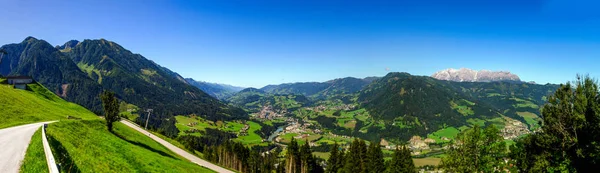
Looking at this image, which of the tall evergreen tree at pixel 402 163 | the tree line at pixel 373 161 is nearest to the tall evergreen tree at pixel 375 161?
the tree line at pixel 373 161

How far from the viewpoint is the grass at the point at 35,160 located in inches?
605

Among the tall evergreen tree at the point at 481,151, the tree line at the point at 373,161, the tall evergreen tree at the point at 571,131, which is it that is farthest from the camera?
the tree line at the point at 373,161

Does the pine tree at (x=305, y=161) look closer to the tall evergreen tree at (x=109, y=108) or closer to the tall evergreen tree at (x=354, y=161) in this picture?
the tall evergreen tree at (x=354, y=161)

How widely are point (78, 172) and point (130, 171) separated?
9073 millimetres

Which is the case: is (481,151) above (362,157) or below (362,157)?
above

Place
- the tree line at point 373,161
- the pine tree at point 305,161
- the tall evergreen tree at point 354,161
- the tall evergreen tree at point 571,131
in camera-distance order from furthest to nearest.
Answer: the pine tree at point 305,161
the tall evergreen tree at point 354,161
the tree line at point 373,161
the tall evergreen tree at point 571,131

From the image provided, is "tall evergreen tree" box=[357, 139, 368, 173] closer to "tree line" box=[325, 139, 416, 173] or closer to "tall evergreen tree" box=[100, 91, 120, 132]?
"tree line" box=[325, 139, 416, 173]

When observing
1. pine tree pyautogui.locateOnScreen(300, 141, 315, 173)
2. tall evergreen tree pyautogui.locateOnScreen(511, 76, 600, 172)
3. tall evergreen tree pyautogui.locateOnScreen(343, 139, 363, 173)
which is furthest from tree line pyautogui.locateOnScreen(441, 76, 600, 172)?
pine tree pyautogui.locateOnScreen(300, 141, 315, 173)

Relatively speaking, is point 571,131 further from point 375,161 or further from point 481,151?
point 375,161

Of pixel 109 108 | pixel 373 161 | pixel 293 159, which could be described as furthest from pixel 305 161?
pixel 109 108

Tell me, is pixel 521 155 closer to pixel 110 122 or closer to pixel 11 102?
pixel 110 122

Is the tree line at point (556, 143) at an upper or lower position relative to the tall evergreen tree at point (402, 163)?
upper

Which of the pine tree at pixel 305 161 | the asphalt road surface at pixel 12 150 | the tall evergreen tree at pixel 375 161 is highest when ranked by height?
the asphalt road surface at pixel 12 150

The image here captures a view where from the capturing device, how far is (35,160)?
16859 millimetres
